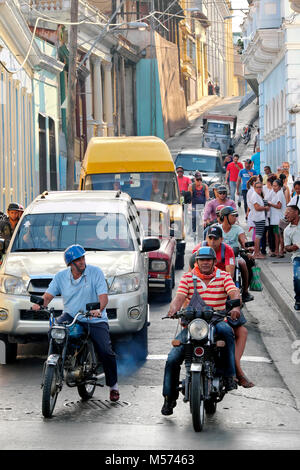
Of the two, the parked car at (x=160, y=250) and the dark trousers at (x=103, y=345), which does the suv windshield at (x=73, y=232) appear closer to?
the dark trousers at (x=103, y=345)

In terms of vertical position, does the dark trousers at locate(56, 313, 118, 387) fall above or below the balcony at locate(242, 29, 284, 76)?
below

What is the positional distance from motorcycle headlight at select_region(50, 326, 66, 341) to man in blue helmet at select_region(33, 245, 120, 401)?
0.40 meters

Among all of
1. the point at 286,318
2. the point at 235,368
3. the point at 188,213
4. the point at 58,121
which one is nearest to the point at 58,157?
the point at 58,121

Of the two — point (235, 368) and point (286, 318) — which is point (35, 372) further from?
point (286, 318)

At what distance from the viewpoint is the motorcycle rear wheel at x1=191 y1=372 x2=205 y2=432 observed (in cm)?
859

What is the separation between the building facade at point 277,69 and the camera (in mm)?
33625

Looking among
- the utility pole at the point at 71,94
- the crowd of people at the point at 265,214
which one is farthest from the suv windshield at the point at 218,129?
the crowd of people at the point at 265,214

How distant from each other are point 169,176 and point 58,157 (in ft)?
75.5

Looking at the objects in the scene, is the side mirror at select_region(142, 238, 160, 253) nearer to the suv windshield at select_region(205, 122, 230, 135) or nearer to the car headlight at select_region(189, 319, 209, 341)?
the car headlight at select_region(189, 319, 209, 341)

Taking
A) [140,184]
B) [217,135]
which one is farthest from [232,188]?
[217,135]

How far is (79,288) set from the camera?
994 centimetres

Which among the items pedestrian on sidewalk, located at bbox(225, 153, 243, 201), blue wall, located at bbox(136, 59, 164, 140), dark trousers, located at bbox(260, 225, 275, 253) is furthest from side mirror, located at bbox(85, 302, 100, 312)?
blue wall, located at bbox(136, 59, 164, 140)

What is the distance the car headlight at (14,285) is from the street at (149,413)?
81 cm

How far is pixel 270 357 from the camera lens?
1279 cm
